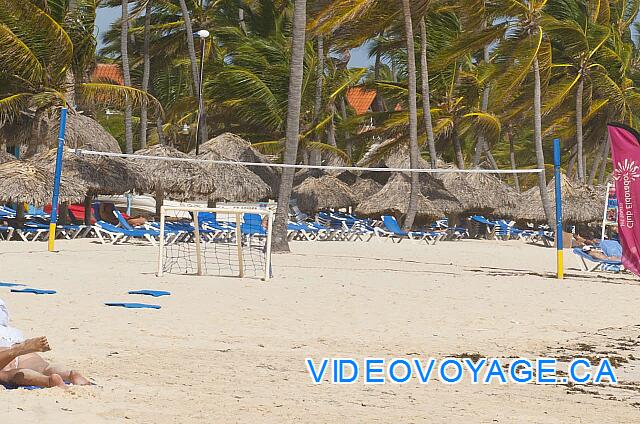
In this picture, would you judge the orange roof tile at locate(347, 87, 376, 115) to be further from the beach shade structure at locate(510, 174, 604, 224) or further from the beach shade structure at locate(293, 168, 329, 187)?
the beach shade structure at locate(510, 174, 604, 224)

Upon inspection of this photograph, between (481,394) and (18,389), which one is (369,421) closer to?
(481,394)

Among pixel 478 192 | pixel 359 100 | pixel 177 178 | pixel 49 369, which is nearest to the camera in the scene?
pixel 49 369

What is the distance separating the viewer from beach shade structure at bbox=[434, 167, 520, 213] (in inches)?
1259

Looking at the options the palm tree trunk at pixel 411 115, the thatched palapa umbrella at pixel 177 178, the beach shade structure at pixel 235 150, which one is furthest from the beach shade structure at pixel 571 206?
the thatched palapa umbrella at pixel 177 178

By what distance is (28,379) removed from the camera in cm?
588

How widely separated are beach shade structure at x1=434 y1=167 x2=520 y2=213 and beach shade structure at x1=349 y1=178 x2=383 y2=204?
6.29ft

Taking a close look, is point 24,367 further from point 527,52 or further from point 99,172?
point 527,52

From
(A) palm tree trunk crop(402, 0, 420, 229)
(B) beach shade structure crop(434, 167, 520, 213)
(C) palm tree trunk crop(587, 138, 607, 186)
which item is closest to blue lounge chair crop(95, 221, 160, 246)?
(A) palm tree trunk crop(402, 0, 420, 229)

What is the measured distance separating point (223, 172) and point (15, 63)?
589cm

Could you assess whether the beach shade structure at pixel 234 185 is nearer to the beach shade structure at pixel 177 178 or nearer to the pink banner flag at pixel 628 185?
the beach shade structure at pixel 177 178

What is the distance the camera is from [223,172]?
27062 mm

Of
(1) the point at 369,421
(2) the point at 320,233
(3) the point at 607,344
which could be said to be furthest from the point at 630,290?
(2) the point at 320,233

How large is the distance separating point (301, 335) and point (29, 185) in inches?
553

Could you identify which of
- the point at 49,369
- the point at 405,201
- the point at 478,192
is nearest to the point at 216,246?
the point at 405,201
